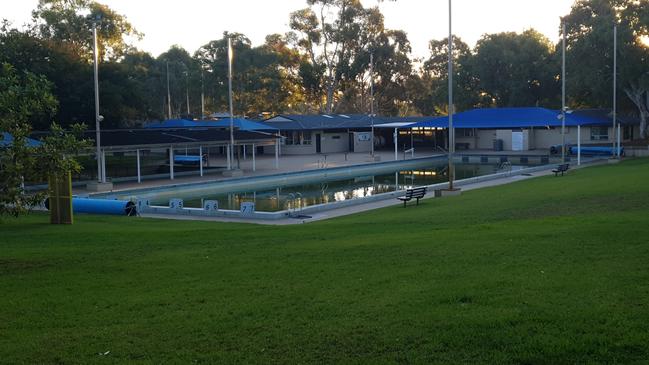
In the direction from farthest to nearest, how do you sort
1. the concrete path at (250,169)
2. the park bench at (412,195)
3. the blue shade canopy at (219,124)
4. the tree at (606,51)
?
the blue shade canopy at (219,124), the tree at (606,51), the concrete path at (250,169), the park bench at (412,195)

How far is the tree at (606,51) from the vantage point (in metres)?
49.7

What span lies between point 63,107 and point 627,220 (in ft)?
121

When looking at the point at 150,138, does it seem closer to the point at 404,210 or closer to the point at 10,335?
the point at 404,210

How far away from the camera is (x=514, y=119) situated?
50219 millimetres

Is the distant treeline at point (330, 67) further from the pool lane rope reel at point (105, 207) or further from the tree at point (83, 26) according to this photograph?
the pool lane rope reel at point (105, 207)

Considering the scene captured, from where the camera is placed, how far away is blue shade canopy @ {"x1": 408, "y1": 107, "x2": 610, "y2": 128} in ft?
160

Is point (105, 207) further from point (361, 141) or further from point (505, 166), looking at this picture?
point (361, 141)

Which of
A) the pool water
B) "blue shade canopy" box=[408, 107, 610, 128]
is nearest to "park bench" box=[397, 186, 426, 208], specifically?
the pool water

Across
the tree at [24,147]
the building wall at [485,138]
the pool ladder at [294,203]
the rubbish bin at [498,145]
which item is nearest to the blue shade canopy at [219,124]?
the building wall at [485,138]

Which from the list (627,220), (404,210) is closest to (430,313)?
(627,220)

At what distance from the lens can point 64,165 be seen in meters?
10.4

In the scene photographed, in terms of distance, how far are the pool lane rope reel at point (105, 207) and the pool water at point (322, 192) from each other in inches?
173

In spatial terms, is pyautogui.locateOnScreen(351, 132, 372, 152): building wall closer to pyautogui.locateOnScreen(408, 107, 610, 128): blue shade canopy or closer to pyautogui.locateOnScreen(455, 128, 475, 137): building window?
pyautogui.locateOnScreen(455, 128, 475, 137): building window

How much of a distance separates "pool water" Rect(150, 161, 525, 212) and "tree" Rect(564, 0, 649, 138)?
14440 mm
